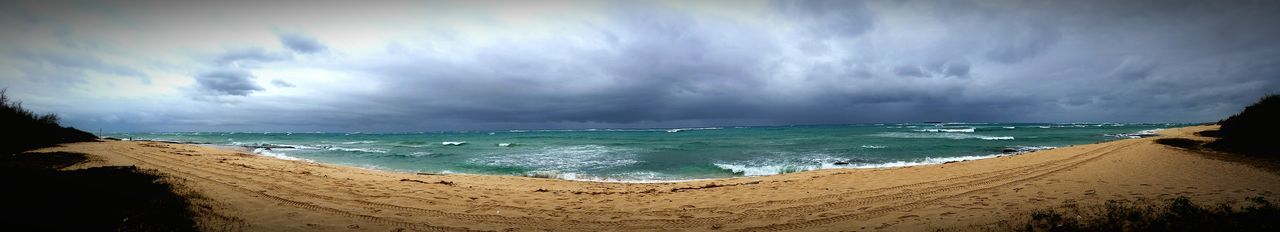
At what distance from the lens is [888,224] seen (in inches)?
261

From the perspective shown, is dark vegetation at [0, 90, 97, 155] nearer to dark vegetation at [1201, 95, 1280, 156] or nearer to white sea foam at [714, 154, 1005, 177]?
white sea foam at [714, 154, 1005, 177]

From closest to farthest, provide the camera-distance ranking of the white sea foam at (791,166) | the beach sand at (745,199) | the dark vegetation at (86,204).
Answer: the dark vegetation at (86,204) < the beach sand at (745,199) < the white sea foam at (791,166)

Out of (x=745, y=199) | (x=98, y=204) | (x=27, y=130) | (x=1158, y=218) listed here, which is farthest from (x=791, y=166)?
(x=27, y=130)

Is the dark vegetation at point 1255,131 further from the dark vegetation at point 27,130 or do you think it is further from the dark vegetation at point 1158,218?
the dark vegetation at point 27,130

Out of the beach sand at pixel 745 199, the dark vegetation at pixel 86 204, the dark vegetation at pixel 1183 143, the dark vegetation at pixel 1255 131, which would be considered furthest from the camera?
the dark vegetation at pixel 1183 143

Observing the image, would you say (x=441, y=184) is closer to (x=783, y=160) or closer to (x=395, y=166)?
(x=395, y=166)

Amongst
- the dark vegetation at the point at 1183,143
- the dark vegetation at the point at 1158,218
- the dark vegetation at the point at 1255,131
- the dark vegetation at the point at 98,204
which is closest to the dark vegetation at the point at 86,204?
the dark vegetation at the point at 98,204

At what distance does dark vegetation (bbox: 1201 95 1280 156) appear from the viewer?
38.6ft

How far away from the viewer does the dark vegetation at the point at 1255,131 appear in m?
11.8

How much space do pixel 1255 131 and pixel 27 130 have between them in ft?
150

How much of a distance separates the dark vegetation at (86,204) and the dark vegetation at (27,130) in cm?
1532

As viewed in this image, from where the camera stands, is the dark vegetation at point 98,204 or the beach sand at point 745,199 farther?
the beach sand at point 745,199

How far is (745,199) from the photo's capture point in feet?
30.9

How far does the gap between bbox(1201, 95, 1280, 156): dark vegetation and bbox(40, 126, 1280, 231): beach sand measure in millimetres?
1670
